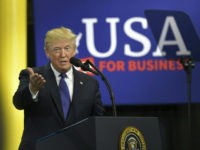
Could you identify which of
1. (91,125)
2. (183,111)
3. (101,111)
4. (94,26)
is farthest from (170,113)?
(91,125)

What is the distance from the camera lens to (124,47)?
4281 millimetres

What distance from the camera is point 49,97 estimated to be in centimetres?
258

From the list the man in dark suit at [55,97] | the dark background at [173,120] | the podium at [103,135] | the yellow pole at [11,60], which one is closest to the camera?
the podium at [103,135]

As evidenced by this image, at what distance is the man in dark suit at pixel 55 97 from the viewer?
2502mm

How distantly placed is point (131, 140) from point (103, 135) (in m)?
0.14

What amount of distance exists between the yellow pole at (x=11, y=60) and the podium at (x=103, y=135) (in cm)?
233

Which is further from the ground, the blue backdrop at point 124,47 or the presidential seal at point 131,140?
the blue backdrop at point 124,47

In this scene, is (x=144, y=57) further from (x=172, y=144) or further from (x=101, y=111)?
(x=101, y=111)

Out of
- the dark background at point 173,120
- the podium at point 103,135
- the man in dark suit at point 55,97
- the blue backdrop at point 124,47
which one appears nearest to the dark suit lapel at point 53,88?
the man in dark suit at point 55,97

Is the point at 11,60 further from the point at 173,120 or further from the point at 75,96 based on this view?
the point at 75,96

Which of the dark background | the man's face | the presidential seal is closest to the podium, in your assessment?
the presidential seal

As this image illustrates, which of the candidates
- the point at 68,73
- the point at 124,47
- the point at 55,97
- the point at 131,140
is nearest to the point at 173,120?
the point at 124,47

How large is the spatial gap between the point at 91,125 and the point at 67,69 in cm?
88

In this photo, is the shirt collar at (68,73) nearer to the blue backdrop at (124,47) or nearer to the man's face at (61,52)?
the man's face at (61,52)
